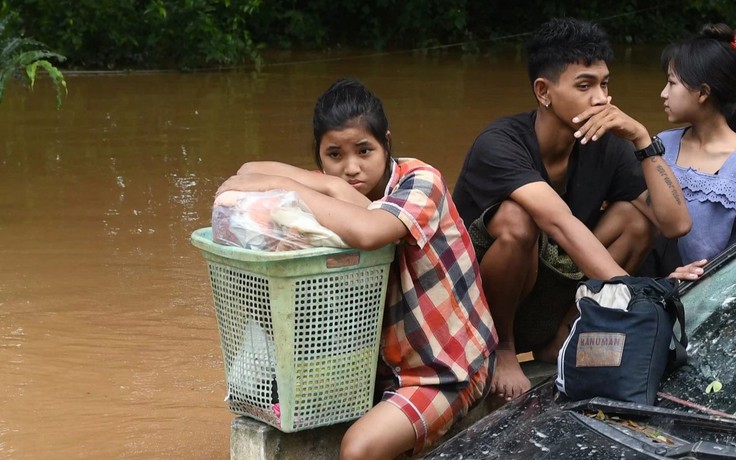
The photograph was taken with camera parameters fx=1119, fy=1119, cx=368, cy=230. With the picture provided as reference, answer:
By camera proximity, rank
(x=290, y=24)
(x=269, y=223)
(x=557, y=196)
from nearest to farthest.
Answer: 1. (x=269, y=223)
2. (x=557, y=196)
3. (x=290, y=24)

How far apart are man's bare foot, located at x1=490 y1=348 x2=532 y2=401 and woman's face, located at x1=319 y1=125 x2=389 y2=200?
0.80 meters

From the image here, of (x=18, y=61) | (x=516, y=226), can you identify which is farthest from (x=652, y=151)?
(x=18, y=61)

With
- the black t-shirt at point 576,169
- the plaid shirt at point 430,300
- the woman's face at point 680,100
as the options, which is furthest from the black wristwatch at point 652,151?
the plaid shirt at point 430,300

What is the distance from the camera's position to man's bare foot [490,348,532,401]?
3.72m

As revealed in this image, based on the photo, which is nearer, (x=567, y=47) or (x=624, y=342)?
(x=624, y=342)

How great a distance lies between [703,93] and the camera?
4117 mm

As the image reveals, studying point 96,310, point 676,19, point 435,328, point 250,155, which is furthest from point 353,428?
point 676,19

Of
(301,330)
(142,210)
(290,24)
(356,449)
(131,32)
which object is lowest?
(142,210)

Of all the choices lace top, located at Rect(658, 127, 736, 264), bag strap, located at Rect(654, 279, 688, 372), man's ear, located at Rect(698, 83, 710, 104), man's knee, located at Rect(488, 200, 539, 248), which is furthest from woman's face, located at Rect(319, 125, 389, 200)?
man's ear, located at Rect(698, 83, 710, 104)

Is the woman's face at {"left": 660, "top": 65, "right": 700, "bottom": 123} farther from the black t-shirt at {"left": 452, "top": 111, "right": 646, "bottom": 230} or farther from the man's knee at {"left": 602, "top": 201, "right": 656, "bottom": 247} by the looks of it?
the man's knee at {"left": 602, "top": 201, "right": 656, "bottom": 247}

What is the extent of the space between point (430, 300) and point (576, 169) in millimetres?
976

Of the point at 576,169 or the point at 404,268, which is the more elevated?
the point at 576,169

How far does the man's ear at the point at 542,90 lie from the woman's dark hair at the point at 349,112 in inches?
29.0

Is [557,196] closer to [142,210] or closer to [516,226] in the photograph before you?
[516,226]
